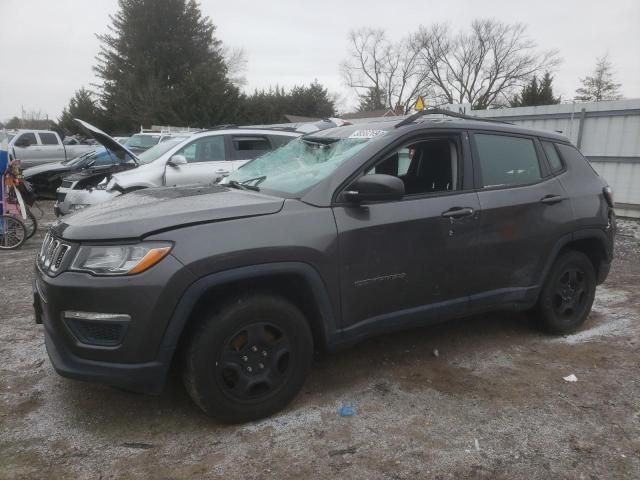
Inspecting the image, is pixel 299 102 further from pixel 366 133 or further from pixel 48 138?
pixel 366 133

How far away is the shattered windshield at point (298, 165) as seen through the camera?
3.19m

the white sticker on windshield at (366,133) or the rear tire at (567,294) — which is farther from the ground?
the white sticker on windshield at (366,133)

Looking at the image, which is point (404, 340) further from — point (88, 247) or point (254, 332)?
point (88, 247)

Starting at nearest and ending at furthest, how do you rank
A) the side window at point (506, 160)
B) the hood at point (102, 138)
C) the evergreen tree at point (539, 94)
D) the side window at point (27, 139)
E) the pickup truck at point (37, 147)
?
the side window at point (506, 160) → the hood at point (102, 138) → the pickup truck at point (37, 147) → the side window at point (27, 139) → the evergreen tree at point (539, 94)

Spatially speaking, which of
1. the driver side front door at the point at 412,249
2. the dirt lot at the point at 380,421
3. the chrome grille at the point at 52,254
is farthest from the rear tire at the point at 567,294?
the chrome grille at the point at 52,254

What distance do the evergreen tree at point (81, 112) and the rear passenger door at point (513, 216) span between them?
143ft

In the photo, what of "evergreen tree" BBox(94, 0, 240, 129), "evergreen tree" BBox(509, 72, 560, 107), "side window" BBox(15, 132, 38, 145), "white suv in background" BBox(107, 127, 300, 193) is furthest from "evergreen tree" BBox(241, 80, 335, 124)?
"white suv in background" BBox(107, 127, 300, 193)

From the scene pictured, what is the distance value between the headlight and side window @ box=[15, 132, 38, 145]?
1673 centimetres

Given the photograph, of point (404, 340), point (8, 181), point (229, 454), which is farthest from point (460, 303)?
point (8, 181)

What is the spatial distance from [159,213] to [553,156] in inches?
127

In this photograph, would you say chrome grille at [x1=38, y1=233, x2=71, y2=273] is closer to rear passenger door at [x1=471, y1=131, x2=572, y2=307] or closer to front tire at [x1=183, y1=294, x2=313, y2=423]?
front tire at [x1=183, y1=294, x2=313, y2=423]

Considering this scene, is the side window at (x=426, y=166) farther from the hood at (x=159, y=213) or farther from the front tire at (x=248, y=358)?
the front tire at (x=248, y=358)

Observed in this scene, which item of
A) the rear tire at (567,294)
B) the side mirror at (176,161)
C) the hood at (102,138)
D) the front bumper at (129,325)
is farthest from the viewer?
the side mirror at (176,161)

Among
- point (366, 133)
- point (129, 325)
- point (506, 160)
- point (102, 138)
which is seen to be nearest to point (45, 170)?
point (102, 138)
